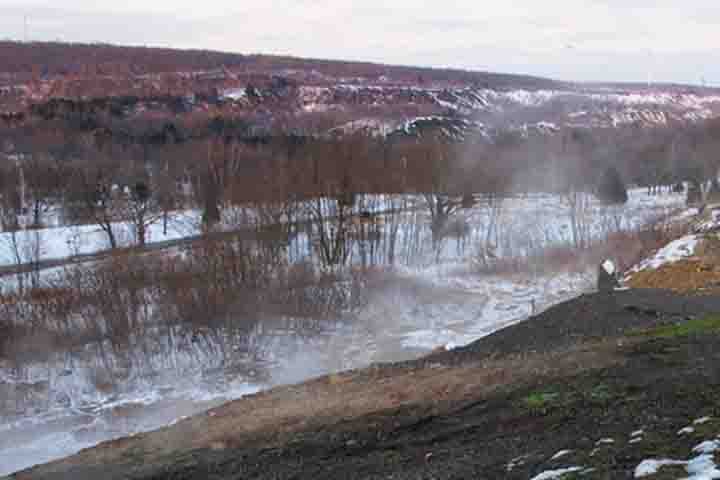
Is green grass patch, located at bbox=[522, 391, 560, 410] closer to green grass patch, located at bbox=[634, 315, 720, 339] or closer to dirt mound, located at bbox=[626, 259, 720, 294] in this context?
green grass patch, located at bbox=[634, 315, 720, 339]

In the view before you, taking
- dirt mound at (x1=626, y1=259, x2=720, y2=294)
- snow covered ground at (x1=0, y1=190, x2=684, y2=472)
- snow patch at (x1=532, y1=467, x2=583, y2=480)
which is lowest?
snow covered ground at (x1=0, y1=190, x2=684, y2=472)

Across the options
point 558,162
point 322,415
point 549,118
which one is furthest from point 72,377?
point 549,118

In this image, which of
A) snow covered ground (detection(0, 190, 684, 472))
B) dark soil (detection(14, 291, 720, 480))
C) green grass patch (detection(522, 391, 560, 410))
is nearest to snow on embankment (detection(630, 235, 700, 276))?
snow covered ground (detection(0, 190, 684, 472))

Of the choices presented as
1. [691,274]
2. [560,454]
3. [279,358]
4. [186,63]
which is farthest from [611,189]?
[186,63]

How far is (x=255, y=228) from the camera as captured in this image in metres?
28.4

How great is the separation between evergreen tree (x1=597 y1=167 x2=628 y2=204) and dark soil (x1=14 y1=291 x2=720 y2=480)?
1454 inches

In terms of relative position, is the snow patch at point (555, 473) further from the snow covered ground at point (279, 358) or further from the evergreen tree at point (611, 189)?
the evergreen tree at point (611, 189)

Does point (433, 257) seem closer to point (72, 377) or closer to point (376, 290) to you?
point (376, 290)

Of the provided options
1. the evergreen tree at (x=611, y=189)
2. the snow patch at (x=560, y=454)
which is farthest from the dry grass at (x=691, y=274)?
the evergreen tree at (x=611, y=189)

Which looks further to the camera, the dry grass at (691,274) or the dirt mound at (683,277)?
the dry grass at (691,274)

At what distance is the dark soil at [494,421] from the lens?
5965 mm

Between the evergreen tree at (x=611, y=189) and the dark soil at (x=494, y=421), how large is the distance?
36.9m

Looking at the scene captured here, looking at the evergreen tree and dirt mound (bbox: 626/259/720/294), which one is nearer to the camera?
dirt mound (bbox: 626/259/720/294)

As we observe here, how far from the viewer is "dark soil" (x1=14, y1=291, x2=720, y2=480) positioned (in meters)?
5.96
